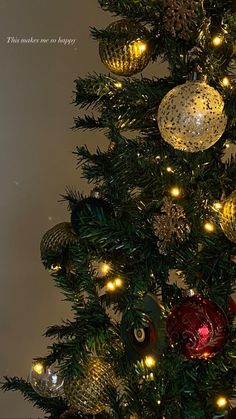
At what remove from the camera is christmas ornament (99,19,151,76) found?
796mm

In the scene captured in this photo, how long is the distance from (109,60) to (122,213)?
25cm

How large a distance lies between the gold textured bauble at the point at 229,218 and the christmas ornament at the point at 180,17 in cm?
23

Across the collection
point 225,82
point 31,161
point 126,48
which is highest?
point 31,161

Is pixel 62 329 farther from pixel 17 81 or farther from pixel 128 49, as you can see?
pixel 17 81

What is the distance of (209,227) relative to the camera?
721 mm

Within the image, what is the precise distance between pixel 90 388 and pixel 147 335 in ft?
0.35

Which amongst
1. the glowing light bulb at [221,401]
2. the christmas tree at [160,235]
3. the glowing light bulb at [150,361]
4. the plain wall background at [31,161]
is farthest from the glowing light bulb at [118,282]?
the plain wall background at [31,161]

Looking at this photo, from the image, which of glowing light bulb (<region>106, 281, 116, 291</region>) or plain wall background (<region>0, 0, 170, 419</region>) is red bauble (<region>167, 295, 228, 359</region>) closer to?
glowing light bulb (<region>106, 281, 116, 291</region>)

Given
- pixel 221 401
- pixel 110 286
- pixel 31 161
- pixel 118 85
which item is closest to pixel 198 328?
pixel 221 401

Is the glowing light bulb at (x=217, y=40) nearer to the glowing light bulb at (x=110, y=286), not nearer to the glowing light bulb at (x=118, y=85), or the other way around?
the glowing light bulb at (x=118, y=85)

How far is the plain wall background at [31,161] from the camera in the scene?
1.33 m

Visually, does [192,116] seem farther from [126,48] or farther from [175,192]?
[126,48]

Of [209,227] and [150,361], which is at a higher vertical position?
[209,227]

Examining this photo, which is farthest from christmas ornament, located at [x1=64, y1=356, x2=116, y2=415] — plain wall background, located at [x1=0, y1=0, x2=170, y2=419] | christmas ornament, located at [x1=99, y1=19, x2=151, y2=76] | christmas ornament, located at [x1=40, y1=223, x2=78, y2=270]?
plain wall background, located at [x1=0, y1=0, x2=170, y2=419]
